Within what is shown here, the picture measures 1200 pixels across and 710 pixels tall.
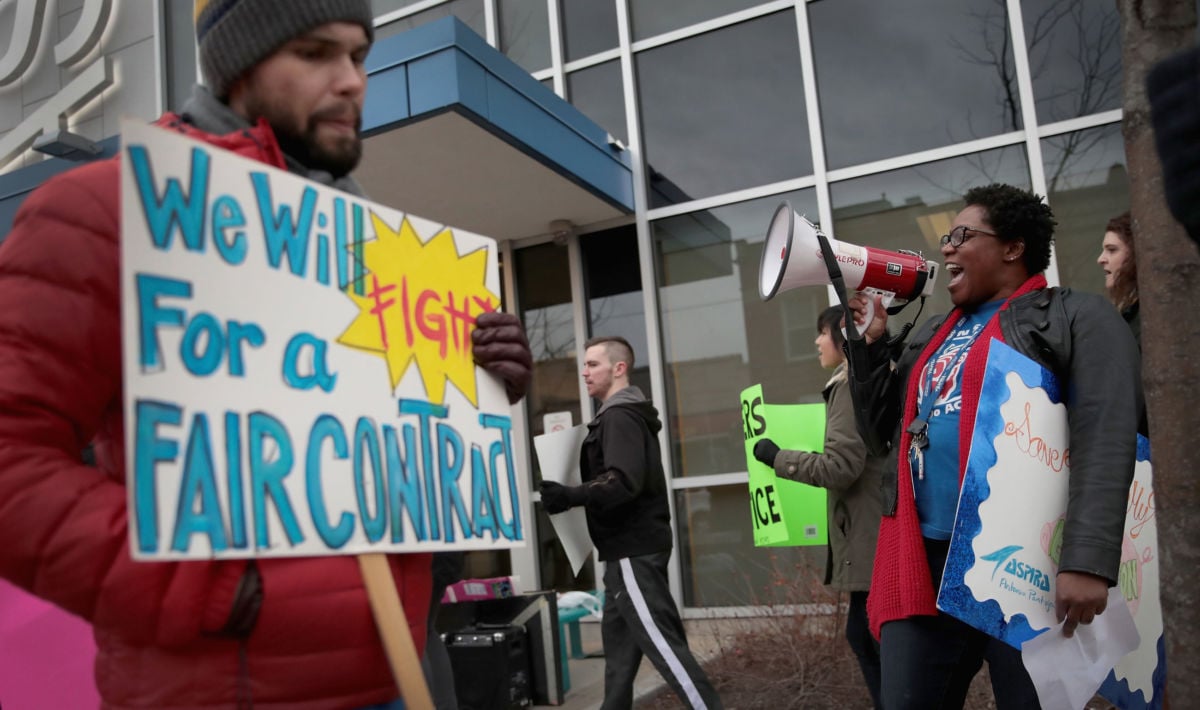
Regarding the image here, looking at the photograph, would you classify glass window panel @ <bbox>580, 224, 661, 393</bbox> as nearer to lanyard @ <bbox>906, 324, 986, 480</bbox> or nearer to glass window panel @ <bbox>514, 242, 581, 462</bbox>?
glass window panel @ <bbox>514, 242, 581, 462</bbox>

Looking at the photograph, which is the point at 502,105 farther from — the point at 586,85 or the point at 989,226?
the point at 989,226

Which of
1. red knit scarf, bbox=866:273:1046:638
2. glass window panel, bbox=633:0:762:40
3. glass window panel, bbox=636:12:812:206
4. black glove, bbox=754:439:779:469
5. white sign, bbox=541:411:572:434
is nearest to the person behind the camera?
red knit scarf, bbox=866:273:1046:638

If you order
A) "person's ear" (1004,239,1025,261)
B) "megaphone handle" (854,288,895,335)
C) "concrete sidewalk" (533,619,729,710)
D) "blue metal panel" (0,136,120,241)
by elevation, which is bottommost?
"concrete sidewalk" (533,619,729,710)

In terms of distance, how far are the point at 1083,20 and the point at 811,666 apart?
490 centimetres

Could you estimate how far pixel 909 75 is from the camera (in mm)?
7129

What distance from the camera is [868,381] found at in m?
3.00

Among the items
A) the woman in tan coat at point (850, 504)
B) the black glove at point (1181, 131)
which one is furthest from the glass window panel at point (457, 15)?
the black glove at point (1181, 131)

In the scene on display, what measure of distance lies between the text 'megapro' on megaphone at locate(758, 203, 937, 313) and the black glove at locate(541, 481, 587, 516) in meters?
1.27

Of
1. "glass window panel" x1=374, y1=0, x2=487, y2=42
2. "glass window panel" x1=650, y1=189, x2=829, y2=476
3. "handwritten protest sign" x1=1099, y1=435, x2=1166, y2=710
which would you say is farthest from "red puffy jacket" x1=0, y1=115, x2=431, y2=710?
"glass window panel" x1=374, y1=0, x2=487, y2=42

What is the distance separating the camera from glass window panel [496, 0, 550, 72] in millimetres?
8312

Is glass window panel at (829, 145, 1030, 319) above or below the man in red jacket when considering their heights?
above

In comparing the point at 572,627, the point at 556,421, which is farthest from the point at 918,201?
the point at 572,627

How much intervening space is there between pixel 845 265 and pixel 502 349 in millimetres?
1865

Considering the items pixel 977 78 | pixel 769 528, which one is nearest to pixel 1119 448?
pixel 769 528
